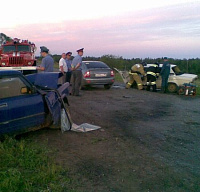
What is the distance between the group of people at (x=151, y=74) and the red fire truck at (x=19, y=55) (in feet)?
18.8

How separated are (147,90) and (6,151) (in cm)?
1041

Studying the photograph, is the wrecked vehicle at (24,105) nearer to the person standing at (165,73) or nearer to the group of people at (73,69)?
the group of people at (73,69)

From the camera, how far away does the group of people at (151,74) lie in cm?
1304

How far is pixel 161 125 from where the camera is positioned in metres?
Answer: 7.06

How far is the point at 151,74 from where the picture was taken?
13.6m

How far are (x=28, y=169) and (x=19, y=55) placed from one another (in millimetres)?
13522

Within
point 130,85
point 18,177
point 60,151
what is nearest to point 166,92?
point 130,85

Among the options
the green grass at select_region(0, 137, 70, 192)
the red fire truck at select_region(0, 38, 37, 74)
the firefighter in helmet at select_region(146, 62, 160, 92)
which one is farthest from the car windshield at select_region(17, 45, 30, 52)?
the green grass at select_region(0, 137, 70, 192)

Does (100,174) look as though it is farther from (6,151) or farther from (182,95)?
(182,95)

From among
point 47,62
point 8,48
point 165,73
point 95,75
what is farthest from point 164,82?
point 8,48

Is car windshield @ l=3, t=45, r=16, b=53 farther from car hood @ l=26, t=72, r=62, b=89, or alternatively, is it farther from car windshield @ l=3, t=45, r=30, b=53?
car hood @ l=26, t=72, r=62, b=89

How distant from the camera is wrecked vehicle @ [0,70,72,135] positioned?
5.21 metres

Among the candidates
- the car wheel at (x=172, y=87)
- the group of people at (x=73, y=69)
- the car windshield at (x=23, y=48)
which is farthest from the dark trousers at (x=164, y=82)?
the car windshield at (x=23, y=48)

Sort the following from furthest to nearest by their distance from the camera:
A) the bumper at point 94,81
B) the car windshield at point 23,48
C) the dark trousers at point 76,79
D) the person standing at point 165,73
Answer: the car windshield at point 23,48
the bumper at point 94,81
the person standing at point 165,73
the dark trousers at point 76,79
